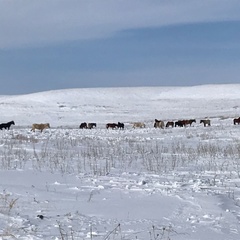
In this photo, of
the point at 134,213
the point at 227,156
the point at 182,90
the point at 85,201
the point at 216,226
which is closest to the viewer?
the point at 216,226

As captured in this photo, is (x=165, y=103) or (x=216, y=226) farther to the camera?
(x=165, y=103)

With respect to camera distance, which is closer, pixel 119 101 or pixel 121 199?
pixel 121 199

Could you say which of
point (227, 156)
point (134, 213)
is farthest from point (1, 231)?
point (227, 156)

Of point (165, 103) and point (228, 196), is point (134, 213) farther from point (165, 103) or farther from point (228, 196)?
point (165, 103)

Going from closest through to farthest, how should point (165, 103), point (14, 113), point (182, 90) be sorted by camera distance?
point (14, 113) < point (165, 103) < point (182, 90)

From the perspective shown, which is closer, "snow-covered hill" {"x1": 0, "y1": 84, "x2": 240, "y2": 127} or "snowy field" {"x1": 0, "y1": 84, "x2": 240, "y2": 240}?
"snowy field" {"x1": 0, "y1": 84, "x2": 240, "y2": 240}

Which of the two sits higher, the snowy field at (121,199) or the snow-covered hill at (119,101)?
the snow-covered hill at (119,101)

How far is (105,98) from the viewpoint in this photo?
115m

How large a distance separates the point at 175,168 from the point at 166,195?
3.77 m

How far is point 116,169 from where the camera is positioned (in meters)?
10.6

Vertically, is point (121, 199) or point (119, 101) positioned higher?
point (119, 101)

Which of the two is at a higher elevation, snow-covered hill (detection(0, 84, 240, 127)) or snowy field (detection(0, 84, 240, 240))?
snow-covered hill (detection(0, 84, 240, 127))

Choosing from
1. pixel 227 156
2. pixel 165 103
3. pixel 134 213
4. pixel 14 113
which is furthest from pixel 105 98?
pixel 134 213

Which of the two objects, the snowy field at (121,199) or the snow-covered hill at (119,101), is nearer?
the snowy field at (121,199)
